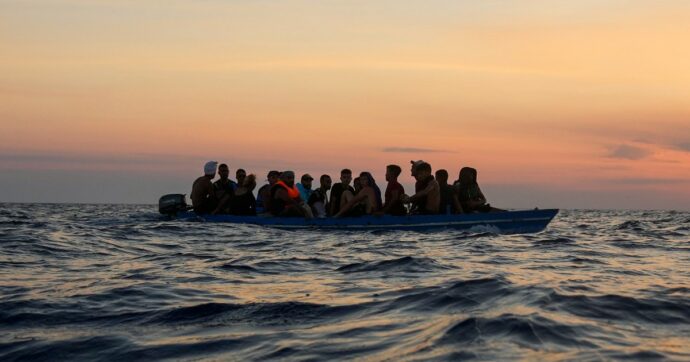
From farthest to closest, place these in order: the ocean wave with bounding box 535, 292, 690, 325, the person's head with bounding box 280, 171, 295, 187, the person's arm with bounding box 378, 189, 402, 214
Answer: the person's head with bounding box 280, 171, 295, 187, the person's arm with bounding box 378, 189, 402, 214, the ocean wave with bounding box 535, 292, 690, 325

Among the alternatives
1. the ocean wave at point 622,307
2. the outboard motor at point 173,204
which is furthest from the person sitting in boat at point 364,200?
the ocean wave at point 622,307

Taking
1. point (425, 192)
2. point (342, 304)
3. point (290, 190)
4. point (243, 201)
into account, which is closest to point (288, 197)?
point (290, 190)

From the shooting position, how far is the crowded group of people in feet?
62.6

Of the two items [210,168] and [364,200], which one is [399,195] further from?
[210,168]

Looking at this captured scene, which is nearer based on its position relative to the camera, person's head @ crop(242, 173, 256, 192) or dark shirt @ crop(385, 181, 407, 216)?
dark shirt @ crop(385, 181, 407, 216)

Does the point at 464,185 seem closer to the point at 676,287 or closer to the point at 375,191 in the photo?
the point at 375,191

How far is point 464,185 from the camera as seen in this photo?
19891mm

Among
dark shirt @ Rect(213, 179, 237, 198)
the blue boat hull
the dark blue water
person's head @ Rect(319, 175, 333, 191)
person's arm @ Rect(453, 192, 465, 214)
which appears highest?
person's head @ Rect(319, 175, 333, 191)

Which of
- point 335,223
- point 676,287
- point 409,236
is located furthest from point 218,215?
point 676,287

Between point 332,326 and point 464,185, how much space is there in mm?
14077

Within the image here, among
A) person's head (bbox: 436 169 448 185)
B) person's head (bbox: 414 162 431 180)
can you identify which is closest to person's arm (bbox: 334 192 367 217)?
person's head (bbox: 414 162 431 180)

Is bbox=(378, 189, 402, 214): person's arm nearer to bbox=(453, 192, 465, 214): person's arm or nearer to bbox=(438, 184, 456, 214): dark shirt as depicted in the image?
bbox=(438, 184, 456, 214): dark shirt

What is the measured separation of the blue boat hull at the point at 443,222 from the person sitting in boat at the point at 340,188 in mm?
1111

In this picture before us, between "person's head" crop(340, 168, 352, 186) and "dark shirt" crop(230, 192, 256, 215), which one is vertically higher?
"person's head" crop(340, 168, 352, 186)
